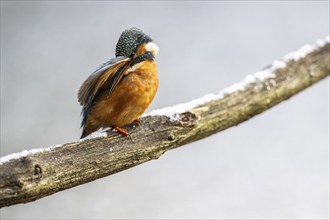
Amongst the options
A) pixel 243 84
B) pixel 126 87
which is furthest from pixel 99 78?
pixel 243 84

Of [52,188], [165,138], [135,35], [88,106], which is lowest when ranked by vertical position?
[52,188]

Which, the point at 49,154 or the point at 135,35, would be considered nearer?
the point at 49,154

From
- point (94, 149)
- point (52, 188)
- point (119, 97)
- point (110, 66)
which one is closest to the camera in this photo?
point (52, 188)

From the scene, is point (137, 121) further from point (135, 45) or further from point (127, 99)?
point (135, 45)

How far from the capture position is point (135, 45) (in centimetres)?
175

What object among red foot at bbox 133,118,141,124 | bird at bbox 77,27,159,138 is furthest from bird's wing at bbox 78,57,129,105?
red foot at bbox 133,118,141,124


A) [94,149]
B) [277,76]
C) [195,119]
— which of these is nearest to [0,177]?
[94,149]

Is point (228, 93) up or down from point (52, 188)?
up

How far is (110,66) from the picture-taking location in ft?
5.28

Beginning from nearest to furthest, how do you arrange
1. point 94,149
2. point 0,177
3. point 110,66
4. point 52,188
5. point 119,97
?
point 0,177 → point 52,188 → point 94,149 → point 110,66 → point 119,97

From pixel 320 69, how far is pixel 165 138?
1.76ft

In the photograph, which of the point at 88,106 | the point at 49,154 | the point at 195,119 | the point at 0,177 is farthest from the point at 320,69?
the point at 0,177

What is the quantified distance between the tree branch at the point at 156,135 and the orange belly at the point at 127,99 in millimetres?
61

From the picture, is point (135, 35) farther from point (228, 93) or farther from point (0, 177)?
point (0, 177)
